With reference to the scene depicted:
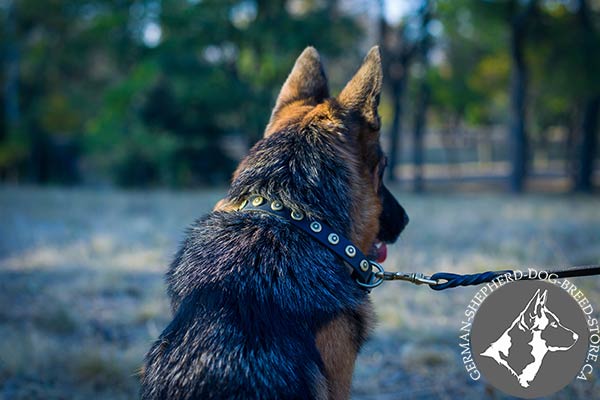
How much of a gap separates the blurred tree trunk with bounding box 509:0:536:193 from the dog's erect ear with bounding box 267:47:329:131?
17665 millimetres

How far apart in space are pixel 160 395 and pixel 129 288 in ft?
18.5

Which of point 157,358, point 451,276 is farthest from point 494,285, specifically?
point 157,358

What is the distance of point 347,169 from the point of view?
107 inches

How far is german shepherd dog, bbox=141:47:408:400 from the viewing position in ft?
7.07

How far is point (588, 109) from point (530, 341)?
21487 millimetres

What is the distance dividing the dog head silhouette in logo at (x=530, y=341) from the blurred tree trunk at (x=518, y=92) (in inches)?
706

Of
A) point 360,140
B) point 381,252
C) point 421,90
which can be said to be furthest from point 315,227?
point 421,90

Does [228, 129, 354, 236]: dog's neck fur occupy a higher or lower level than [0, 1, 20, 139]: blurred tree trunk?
lower

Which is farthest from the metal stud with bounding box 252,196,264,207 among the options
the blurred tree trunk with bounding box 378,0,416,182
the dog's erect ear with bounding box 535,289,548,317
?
the blurred tree trunk with bounding box 378,0,416,182

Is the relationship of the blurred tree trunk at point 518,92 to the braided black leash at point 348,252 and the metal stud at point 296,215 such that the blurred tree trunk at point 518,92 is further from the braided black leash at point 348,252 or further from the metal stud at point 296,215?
the metal stud at point 296,215

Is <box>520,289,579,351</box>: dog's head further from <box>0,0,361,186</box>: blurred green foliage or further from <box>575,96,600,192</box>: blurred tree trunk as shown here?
<box>575,96,600,192</box>: blurred tree trunk

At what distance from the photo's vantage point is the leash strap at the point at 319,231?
98.9 inches

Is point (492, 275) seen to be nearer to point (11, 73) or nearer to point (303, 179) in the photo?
point (303, 179)

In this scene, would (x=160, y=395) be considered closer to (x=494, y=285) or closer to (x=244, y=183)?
(x=244, y=183)
